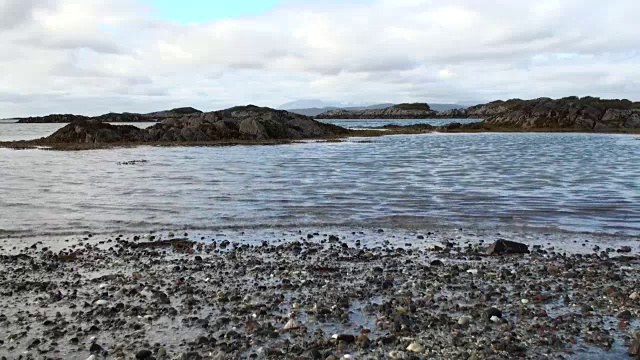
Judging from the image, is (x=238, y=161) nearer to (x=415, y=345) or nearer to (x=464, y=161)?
(x=464, y=161)

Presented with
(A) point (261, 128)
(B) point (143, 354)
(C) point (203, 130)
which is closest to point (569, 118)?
(A) point (261, 128)

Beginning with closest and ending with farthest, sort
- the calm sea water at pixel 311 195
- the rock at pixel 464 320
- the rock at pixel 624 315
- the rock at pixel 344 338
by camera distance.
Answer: the rock at pixel 344 338, the rock at pixel 464 320, the rock at pixel 624 315, the calm sea water at pixel 311 195

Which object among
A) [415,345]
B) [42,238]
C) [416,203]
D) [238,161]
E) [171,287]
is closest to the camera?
[415,345]

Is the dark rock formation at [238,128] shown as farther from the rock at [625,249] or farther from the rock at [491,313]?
the rock at [491,313]

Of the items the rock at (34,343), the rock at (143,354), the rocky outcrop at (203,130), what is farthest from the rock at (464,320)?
the rocky outcrop at (203,130)

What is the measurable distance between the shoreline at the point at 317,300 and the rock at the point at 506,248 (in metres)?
0.37

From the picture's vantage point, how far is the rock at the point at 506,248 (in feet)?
47.5

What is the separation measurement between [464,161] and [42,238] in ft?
→ 121

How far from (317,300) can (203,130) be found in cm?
7161

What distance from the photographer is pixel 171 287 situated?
11.4m

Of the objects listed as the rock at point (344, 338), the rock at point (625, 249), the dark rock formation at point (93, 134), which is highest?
the dark rock formation at point (93, 134)

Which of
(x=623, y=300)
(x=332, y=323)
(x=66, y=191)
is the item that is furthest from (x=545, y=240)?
(x=66, y=191)

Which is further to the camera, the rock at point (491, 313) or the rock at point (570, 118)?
the rock at point (570, 118)

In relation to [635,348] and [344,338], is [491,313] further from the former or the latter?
[344,338]
